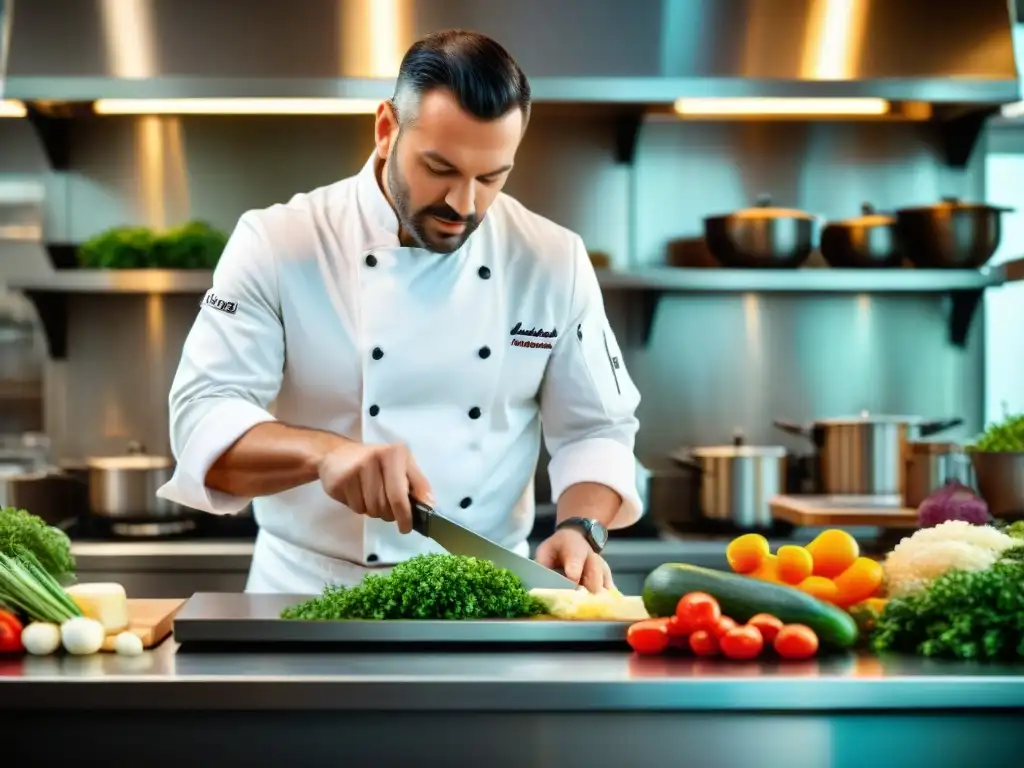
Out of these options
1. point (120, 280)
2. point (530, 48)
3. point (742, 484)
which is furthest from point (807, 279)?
point (120, 280)

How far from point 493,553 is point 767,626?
445 millimetres

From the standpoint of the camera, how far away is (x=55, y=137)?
424 centimetres

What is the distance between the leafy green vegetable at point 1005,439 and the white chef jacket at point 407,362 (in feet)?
3.56

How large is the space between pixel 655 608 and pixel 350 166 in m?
2.74

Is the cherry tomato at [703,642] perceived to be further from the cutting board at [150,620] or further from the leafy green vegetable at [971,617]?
the cutting board at [150,620]

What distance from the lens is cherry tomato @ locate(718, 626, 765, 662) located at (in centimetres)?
175

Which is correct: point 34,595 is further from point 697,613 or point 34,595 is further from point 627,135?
point 627,135

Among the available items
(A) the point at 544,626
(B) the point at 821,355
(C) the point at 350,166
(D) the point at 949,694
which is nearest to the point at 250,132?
(C) the point at 350,166

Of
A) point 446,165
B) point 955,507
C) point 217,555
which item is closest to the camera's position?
point 446,165

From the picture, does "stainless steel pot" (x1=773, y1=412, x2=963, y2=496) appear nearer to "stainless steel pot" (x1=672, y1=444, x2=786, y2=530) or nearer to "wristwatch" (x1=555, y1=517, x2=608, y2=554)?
"stainless steel pot" (x1=672, y1=444, x2=786, y2=530)

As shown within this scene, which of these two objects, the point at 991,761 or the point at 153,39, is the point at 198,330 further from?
the point at 153,39

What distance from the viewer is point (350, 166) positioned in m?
4.30

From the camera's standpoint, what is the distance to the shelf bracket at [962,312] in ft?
14.2

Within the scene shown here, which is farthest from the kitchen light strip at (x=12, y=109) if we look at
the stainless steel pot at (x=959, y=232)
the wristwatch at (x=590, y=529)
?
the stainless steel pot at (x=959, y=232)
